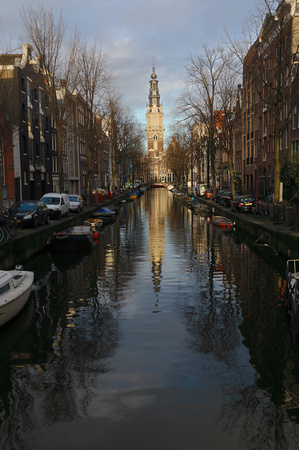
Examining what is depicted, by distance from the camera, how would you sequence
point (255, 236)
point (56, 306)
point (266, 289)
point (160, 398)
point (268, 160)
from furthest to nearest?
point (268, 160)
point (255, 236)
point (266, 289)
point (56, 306)
point (160, 398)

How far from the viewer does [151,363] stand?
10.6 m

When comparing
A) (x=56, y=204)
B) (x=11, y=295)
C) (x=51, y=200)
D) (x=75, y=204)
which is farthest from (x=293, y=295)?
(x=75, y=204)

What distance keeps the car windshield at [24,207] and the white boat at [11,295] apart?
49.1 feet

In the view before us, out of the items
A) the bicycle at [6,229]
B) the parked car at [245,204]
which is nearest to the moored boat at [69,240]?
the bicycle at [6,229]

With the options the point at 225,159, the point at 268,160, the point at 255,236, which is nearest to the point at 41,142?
the point at 268,160

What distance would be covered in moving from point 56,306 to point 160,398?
7.64 m

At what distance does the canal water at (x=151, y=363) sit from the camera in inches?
310

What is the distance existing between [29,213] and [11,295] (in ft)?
52.5

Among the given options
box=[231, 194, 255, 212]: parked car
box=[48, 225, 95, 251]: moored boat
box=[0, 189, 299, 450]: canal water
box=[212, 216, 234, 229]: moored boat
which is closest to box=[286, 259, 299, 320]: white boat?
box=[0, 189, 299, 450]: canal water

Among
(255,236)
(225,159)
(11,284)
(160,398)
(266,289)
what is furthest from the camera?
(225,159)

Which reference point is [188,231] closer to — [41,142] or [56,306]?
[56,306]

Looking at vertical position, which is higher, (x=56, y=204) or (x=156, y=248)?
(x=56, y=204)

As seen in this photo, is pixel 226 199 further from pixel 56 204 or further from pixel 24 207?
pixel 24 207

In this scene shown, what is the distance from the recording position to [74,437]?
25.2 ft
